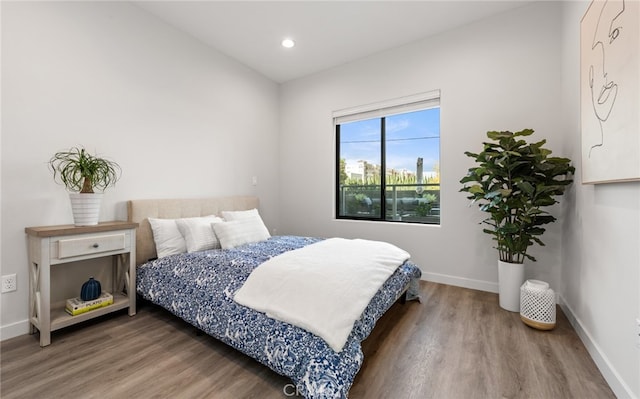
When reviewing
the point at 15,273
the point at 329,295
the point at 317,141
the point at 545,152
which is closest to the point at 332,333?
the point at 329,295

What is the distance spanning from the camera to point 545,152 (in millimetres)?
2162

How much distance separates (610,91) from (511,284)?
1.61 metres

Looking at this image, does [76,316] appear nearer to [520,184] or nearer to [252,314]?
[252,314]

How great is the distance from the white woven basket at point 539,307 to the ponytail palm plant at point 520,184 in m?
0.31

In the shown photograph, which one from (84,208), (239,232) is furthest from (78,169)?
(239,232)

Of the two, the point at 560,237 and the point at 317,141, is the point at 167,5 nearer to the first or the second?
the point at 317,141

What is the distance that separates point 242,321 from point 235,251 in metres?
0.83

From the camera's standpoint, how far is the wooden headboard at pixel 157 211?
8.12 feet

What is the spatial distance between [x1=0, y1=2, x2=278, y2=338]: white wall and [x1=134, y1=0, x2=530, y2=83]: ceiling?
0.25 meters

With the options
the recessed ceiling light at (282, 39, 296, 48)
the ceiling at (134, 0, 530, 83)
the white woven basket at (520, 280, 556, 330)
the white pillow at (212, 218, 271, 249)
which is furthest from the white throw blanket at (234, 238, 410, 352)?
the recessed ceiling light at (282, 39, 296, 48)

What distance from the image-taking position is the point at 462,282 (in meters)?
2.95

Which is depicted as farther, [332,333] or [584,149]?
[584,149]

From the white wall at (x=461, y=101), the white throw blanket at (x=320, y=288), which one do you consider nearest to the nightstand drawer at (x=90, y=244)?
the white throw blanket at (x=320, y=288)

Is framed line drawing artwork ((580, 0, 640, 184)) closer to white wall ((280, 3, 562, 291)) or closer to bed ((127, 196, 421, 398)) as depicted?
white wall ((280, 3, 562, 291))
